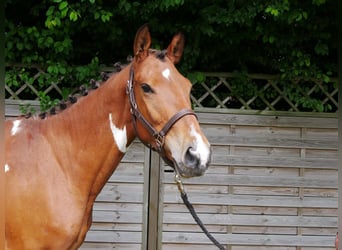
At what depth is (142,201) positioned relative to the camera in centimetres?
468

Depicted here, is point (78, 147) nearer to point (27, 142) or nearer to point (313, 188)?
point (27, 142)

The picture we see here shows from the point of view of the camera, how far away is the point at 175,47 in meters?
2.63

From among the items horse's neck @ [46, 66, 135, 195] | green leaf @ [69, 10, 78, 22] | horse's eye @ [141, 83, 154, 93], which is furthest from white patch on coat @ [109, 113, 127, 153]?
green leaf @ [69, 10, 78, 22]

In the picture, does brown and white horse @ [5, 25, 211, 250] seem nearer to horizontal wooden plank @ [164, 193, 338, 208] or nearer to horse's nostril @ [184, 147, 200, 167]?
horse's nostril @ [184, 147, 200, 167]

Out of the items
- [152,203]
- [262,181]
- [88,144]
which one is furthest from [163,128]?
[262,181]

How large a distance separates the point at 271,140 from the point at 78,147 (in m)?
2.73

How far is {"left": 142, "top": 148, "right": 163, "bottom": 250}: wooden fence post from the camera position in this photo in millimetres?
4680

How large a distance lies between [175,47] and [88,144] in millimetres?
710

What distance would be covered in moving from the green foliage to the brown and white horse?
6.09 ft

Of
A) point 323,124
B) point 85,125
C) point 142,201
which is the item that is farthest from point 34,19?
point 323,124

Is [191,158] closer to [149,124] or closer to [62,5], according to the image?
[149,124]

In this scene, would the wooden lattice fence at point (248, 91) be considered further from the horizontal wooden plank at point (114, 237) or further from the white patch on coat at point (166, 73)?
the white patch on coat at point (166, 73)

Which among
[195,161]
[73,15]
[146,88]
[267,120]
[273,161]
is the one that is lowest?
[195,161]

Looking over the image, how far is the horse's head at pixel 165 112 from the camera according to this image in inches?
84.7
